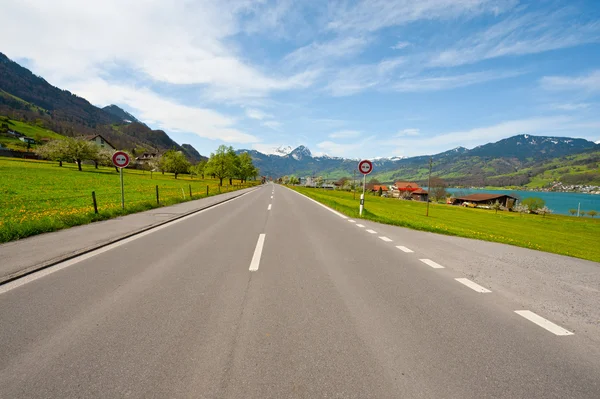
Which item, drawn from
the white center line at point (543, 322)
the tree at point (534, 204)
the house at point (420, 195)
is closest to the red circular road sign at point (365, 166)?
the white center line at point (543, 322)

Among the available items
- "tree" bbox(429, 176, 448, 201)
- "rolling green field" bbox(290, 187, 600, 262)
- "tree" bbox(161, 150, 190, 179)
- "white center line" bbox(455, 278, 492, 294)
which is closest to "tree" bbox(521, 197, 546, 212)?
"tree" bbox(429, 176, 448, 201)

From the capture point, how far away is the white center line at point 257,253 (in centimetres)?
534

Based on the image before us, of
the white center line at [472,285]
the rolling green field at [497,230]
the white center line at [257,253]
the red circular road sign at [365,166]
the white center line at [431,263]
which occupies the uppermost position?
the red circular road sign at [365,166]

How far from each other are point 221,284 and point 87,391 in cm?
233

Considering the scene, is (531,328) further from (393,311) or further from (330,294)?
(330,294)

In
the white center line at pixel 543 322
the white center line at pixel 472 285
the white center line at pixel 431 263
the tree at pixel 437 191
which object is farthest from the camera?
the tree at pixel 437 191

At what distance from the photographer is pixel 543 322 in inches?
136

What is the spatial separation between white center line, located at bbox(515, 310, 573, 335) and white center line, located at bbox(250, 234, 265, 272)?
173 inches

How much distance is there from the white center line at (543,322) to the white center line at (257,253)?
173 inches

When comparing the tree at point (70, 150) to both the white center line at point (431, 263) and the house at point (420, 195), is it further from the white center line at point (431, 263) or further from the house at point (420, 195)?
the house at point (420, 195)

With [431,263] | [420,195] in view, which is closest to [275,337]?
[431,263]

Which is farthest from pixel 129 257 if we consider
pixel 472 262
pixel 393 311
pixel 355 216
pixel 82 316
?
pixel 355 216

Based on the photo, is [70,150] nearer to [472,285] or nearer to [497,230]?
[472,285]

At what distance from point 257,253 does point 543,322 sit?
5.24 metres
